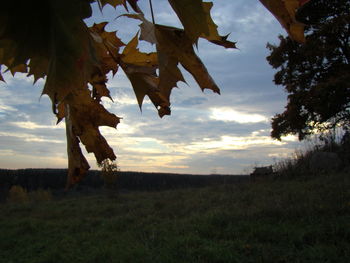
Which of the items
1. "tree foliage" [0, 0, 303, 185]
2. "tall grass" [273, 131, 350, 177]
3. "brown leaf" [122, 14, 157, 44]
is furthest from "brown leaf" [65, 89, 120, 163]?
"tall grass" [273, 131, 350, 177]

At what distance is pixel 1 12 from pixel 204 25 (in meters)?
0.28

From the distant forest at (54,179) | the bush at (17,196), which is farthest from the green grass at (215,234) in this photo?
the distant forest at (54,179)

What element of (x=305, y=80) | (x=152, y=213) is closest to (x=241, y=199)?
(x=152, y=213)

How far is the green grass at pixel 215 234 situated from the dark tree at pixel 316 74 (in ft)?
12.6

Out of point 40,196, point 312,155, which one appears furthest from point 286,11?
point 40,196

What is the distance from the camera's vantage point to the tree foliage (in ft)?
1.34

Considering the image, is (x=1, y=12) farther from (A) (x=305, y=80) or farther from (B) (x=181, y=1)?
(A) (x=305, y=80)

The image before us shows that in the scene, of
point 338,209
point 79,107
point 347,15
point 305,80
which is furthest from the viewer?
point 305,80

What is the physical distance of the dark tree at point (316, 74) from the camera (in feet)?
33.1

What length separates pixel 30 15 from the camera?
1.33 feet

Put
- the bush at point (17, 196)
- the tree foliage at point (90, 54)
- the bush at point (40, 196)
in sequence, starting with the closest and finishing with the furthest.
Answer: the tree foliage at point (90, 54)
the bush at point (40, 196)
the bush at point (17, 196)

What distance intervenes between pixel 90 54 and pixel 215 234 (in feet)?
14.6

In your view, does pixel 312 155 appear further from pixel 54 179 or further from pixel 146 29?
pixel 54 179

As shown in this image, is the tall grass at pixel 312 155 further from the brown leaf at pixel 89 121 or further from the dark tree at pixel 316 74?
the brown leaf at pixel 89 121
